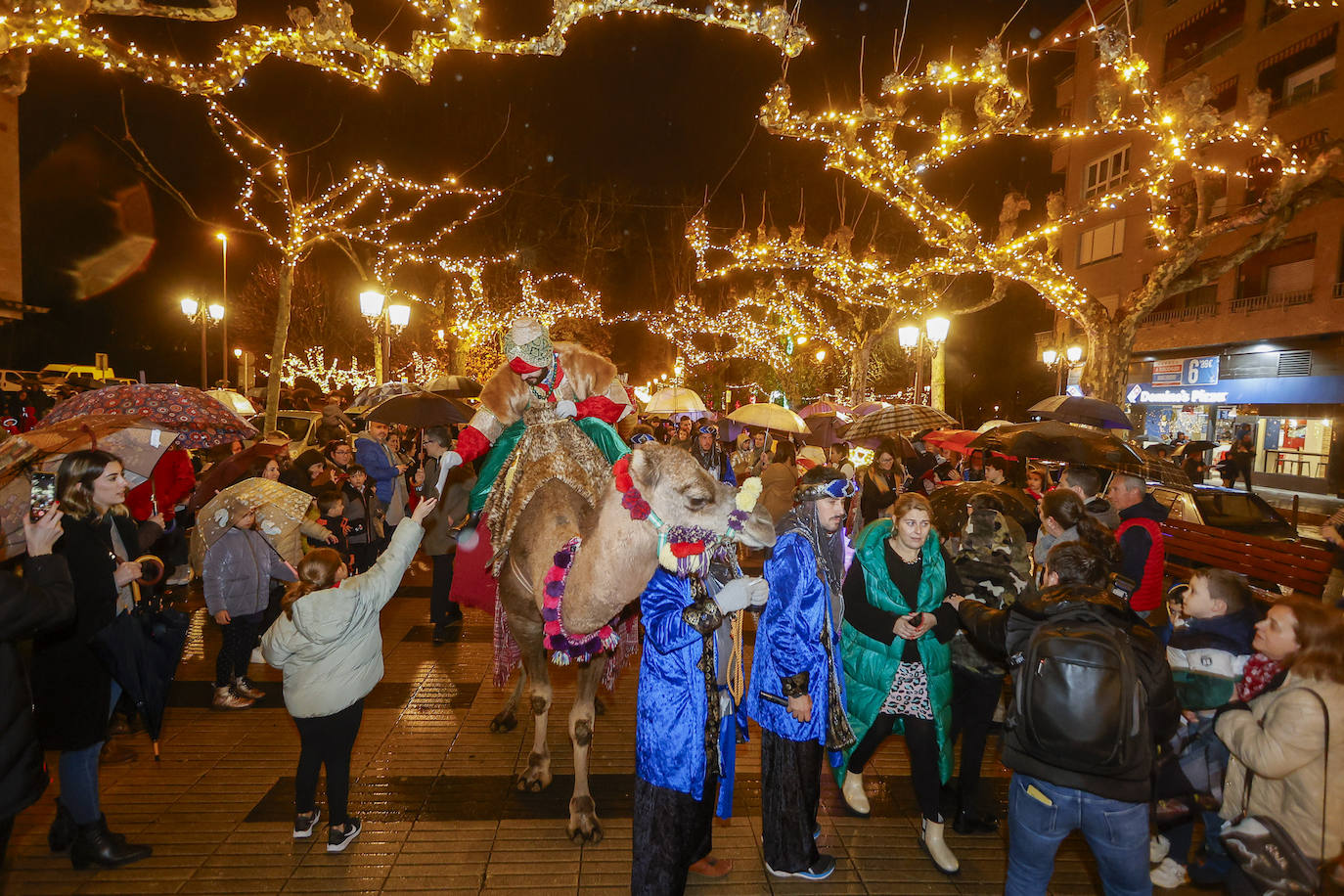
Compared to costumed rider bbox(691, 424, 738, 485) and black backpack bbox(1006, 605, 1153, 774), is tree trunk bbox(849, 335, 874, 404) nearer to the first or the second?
costumed rider bbox(691, 424, 738, 485)

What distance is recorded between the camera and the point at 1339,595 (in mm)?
6234

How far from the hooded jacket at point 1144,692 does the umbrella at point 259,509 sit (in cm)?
535

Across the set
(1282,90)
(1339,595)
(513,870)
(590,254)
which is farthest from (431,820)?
(590,254)

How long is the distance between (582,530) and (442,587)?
16.0 ft

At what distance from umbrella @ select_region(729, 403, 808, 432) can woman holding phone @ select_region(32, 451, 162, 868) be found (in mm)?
8137

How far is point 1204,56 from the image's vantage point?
2505 centimetres

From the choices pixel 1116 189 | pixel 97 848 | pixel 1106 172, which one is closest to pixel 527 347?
pixel 97 848

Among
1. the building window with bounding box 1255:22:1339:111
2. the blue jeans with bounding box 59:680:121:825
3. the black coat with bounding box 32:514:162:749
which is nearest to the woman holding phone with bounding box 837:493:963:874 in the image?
the black coat with bounding box 32:514:162:749

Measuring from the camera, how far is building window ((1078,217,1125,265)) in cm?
2786

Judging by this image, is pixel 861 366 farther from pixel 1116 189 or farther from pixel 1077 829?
pixel 1077 829

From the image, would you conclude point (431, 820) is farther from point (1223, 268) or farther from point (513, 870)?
point (1223, 268)

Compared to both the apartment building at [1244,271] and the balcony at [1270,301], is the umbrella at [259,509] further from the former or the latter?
the balcony at [1270,301]

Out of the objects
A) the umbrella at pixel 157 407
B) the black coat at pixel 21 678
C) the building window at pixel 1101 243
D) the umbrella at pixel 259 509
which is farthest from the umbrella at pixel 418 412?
the building window at pixel 1101 243

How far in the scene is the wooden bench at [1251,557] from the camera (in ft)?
23.7
